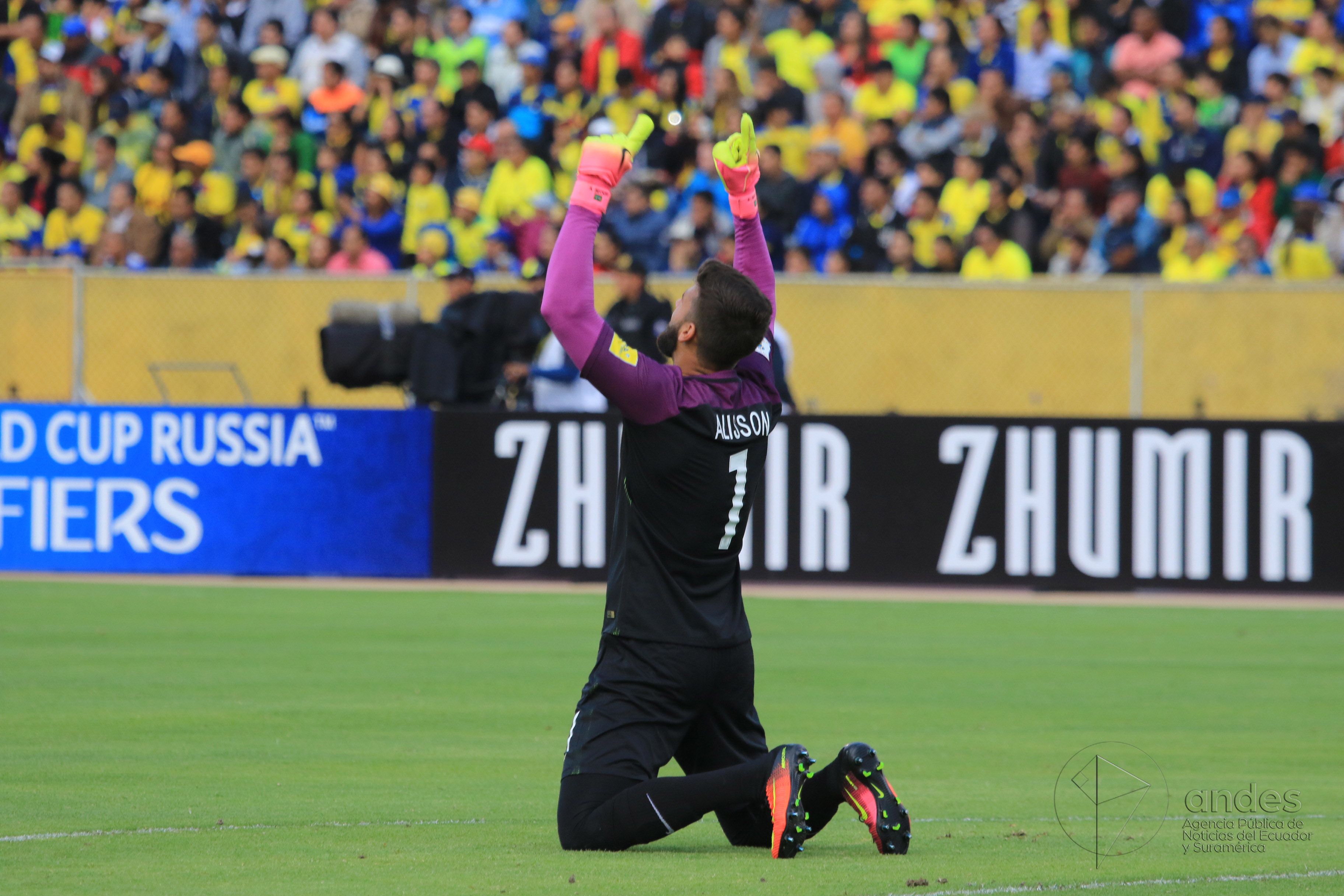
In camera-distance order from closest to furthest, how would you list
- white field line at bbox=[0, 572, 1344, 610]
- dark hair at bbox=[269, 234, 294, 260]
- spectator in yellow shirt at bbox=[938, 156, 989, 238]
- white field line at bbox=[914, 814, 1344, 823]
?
white field line at bbox=[914, 814, 1344, 823]
white field line at bbox=[0, 572, 1344, 610]
spectator in yellow shirt at bbox=[938, 156, 989, 238]
dark hair at bbox=[269, 234, 294, 260]

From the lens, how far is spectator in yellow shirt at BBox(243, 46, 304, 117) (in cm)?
2361

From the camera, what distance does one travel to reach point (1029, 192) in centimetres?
1930

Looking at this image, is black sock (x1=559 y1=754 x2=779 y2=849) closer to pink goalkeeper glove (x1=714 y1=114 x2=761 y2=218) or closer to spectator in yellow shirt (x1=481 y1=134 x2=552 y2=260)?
pink goalkeeper glove (x1=714 y1=114 x2=761 y2=218)

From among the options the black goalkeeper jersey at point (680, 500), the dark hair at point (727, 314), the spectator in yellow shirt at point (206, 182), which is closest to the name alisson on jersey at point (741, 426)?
the black goalkeeper jersey at point (680, 500)

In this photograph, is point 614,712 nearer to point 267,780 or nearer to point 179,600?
point 267,780

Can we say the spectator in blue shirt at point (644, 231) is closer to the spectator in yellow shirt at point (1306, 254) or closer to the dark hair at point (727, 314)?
the spectator in yellow shirt at point (1306, 254)

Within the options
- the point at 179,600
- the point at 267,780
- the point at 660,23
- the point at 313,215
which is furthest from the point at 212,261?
the point at 267,780

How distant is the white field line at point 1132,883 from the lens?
5.26 meters

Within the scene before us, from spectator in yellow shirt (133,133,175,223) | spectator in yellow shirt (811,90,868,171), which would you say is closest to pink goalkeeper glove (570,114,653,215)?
spectator in yellow shirt (811,90,868,171)

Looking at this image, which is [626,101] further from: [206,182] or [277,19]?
[277,19]

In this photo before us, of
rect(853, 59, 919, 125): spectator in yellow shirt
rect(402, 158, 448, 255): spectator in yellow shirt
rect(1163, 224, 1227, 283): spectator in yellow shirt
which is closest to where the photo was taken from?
rect(1163, 224, 1227, 283): spectator in yellow shirt

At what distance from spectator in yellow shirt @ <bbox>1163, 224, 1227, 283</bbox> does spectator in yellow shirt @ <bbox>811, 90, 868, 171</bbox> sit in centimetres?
368

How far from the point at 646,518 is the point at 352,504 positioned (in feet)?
34.4

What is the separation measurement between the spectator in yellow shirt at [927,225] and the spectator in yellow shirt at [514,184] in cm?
372
